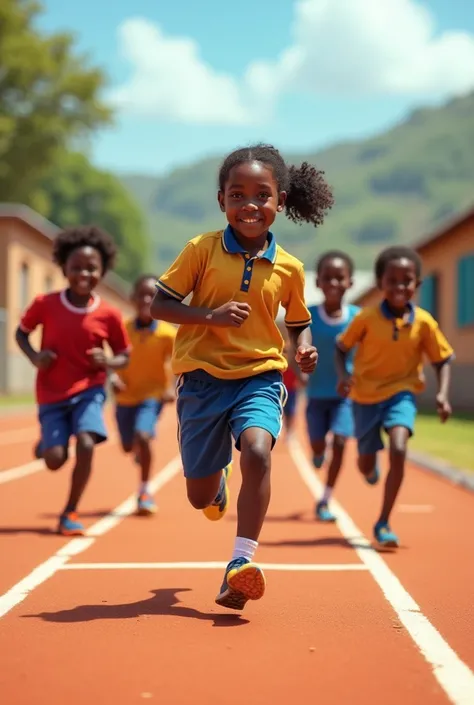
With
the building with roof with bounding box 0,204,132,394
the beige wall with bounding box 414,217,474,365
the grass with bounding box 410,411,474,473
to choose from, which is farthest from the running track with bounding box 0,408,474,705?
the building with roof with bounding box 0,204,132,394

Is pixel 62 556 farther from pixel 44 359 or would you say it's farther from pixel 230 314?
pixel 230 314

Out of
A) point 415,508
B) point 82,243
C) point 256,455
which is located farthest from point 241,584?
point 415,508

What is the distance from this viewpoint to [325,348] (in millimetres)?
10336

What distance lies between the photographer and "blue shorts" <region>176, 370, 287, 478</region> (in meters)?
5.83

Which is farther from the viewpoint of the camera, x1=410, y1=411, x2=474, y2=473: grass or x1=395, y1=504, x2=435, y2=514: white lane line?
x1=410, y1=411, x2=474, y2=473: grass

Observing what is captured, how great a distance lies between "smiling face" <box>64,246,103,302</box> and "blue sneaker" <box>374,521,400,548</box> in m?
2.90

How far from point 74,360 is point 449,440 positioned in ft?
38.4

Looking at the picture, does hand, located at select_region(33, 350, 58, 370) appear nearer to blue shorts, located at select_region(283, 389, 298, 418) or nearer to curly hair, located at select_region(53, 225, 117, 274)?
curly hair, located at select_region(53, 225, 117, 274)

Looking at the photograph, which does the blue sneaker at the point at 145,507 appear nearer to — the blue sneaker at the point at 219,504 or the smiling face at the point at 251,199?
the blue sneaker at the point at 219,504

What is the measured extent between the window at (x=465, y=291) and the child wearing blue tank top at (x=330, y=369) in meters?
19.5

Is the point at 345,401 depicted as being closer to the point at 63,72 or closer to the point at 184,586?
the point at 184,586

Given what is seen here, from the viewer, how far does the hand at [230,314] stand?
5.57 meters

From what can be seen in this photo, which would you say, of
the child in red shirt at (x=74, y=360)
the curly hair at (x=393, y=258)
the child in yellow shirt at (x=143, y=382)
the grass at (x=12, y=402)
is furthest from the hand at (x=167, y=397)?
the grass at (x=12, y=402)

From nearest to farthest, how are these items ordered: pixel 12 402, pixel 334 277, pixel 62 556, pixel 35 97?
pixel 62 556 → pixel 334 277 → pixel 12 402 → pixel 35 97
